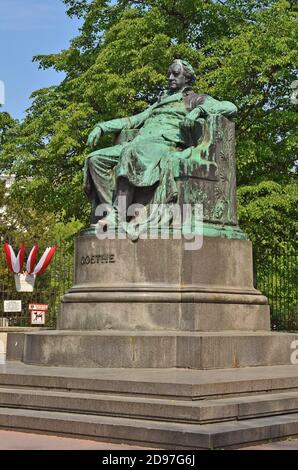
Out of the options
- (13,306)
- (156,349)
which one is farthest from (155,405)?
(13,306)

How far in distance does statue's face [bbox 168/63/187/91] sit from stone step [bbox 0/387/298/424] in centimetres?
525

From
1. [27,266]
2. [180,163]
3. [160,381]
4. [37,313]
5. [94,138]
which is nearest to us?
[160,381]

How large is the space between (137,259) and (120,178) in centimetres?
123

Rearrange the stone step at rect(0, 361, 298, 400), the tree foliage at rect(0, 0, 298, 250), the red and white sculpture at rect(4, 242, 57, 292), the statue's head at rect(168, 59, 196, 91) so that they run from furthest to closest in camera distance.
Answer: the red and white sculpture at rect(4, 242, 57, 292) < the tree foliage at rect(0, 0, 298, 250) < the statue's head at rect(168, 59, 196, 91) < the stone step at rect(0, 361, 298, 400)

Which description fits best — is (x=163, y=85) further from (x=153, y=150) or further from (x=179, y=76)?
(x=153, y=150)

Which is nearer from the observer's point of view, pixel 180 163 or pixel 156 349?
pixel 156 349

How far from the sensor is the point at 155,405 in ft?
24.4

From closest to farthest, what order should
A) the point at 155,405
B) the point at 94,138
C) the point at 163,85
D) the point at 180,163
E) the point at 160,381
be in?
Answer: the point at 155,405, the point at 160,381, the point at 180,163, the point at 94,138, the point at 163,85

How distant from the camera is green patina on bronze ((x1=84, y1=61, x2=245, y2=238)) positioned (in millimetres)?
10883

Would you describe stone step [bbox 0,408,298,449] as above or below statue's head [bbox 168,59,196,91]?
below

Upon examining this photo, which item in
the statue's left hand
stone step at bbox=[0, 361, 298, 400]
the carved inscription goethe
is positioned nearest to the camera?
stone step at bbox=[0, 361, 298, 400]

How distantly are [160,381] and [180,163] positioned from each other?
12.4 feet

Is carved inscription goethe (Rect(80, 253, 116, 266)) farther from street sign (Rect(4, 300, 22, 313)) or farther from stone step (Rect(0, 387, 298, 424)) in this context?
street sign (Rect(4, 300, 22, 313))

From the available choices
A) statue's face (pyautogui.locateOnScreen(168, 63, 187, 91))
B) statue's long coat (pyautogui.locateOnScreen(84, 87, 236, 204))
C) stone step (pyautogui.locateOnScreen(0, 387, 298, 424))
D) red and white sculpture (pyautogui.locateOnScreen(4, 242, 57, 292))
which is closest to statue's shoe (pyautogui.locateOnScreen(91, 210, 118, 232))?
statue's long coat (pyautogui.locateOnScreen(84, 87, 236, 204))
